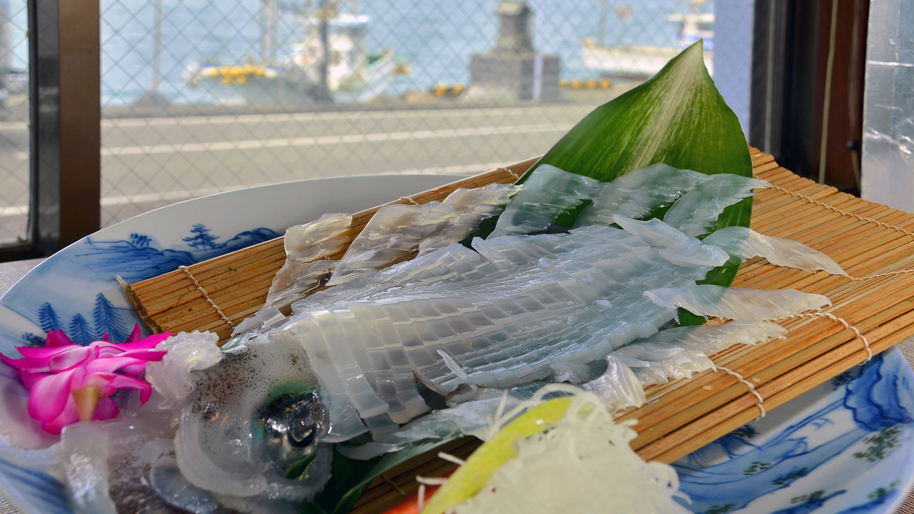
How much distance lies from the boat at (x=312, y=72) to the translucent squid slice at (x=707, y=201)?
227cm

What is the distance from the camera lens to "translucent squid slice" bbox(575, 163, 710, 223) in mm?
814

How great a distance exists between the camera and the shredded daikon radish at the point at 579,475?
14.8 inches

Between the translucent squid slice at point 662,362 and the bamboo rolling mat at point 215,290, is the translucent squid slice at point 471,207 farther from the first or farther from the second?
the translucent squid slice at point 662,362

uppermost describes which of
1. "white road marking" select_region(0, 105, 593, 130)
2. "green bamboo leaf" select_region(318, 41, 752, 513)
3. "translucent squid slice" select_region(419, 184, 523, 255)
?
"green bamboo leaf" select_region(318, 41, 752, 513)

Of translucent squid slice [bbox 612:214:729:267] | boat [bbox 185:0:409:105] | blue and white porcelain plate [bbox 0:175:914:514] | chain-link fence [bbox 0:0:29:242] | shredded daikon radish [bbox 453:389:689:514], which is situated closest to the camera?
shredded daikon radish [bbox 453:389:689:514]

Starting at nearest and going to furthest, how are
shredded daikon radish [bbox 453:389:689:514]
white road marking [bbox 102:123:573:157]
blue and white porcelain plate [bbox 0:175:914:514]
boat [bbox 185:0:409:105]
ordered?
shredded daikon radish [bbox 453:389:689:514], blue and white porcelain plate [bbox 0:175:914:514], boat [bbox 185:0:409:105], white road marking [bbox 102:123:573:157]

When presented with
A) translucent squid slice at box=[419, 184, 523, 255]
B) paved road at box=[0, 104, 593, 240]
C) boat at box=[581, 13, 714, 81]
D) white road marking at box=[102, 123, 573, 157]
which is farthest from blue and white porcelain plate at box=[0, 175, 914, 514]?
boat at box=[581, 13, 714, 81]

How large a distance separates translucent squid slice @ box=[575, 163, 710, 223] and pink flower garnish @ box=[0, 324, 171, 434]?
0.52 metres

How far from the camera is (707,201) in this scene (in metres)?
0.80

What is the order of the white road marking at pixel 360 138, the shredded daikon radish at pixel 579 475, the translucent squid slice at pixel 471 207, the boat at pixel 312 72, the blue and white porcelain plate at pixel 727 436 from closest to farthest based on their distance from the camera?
the shredded daikon radish at pixel 579 475 < the blue and white porcelain plate at pixel 727 436 < the translucent squid slice at pixel 471 207 < the boat at pixel 312 72 < the white road marking at pixel 360 138

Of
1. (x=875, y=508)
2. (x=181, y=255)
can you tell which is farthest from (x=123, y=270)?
(x=875, y=508)

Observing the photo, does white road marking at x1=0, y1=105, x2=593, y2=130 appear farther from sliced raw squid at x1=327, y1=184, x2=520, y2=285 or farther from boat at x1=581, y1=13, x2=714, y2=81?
sliced raw squid at x1=327, y1=184, x2=520, y2=285

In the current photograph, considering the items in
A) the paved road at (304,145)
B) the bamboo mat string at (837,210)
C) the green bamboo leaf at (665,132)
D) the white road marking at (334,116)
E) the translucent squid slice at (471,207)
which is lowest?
the paved road at (304,145)

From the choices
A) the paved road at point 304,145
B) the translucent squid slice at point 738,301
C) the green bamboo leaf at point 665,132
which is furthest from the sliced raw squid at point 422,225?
the paved road at point 304,145
